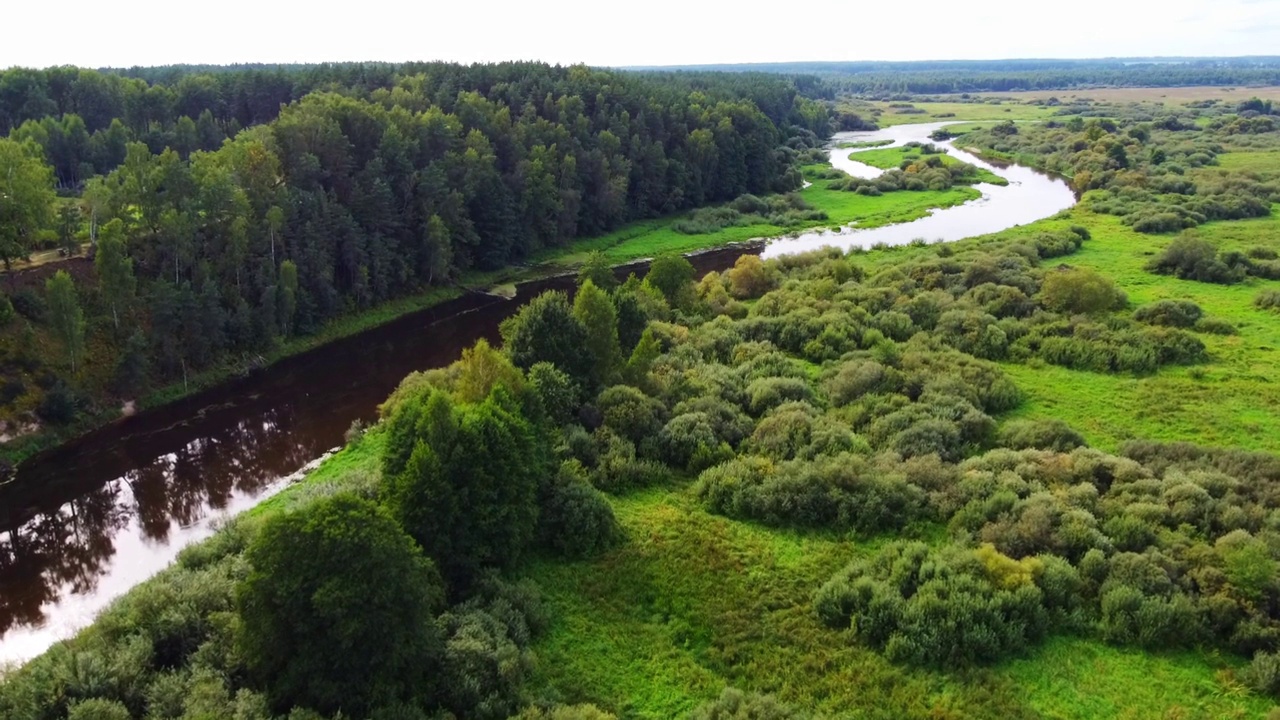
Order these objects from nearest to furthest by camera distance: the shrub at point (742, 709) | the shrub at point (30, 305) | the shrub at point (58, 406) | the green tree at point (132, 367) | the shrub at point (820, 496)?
the shrub at point (742, 709), the shrub at point (820, 496), the shrub at point (58, 406), the green tree at point (132, 367), the shrub at point (30, 305)

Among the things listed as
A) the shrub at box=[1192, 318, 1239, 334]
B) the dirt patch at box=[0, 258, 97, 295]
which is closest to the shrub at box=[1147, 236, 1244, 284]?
the shrub at box=[1192, 318, 1239, 334]

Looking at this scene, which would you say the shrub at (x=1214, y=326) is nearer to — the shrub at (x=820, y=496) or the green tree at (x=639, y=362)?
the shrub at (x=820, y=496)

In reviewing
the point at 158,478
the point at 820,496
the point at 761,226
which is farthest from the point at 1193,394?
the point at 761,226

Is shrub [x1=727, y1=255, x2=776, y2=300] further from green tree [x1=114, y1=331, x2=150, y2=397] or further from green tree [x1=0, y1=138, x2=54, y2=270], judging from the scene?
green tree [x1=0, y1=138, x2=54, y2=270]

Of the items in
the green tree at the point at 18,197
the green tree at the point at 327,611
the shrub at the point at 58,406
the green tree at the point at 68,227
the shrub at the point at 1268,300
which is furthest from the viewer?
the shrub at the point at 1268,300

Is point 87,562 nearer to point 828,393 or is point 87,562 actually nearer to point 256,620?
point 256,620

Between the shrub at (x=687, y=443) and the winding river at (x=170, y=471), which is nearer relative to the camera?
the winding river at (x=170, y=471)

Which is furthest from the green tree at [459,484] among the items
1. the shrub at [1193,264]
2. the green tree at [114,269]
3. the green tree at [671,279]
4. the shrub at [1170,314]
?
the shrub at [1193,264]

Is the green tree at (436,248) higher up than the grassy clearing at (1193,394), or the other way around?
the green tree at (436,248)
